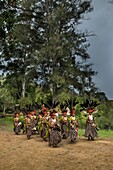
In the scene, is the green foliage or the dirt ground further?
the green foliage

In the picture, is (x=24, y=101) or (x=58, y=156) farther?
(x=24, y=101)

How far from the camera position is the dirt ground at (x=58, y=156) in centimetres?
1572

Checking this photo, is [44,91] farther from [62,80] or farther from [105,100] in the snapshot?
[105,100]

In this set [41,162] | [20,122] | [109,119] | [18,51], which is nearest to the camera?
[41,162]

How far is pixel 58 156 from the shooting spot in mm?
17594

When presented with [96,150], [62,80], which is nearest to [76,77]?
[62,80]

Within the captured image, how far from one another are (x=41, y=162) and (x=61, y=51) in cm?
2306

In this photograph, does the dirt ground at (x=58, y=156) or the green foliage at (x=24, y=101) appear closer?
the dirt ground at (x=58, y=156)

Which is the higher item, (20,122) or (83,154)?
(20,122)

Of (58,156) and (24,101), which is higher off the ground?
(24,101)

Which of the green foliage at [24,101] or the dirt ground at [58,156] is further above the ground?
the green foliage at [24,101]

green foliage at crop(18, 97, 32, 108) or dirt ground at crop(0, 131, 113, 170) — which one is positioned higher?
green foliage at crop(18, 97, 32, 108)

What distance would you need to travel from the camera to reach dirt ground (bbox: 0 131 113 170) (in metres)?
15.7

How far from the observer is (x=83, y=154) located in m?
17.8
